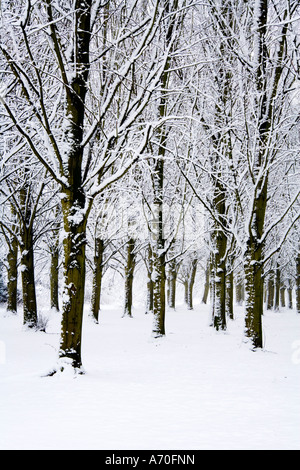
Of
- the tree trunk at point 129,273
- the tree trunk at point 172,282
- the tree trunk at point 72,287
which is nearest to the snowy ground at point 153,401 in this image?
the tree trunk at point 72,287

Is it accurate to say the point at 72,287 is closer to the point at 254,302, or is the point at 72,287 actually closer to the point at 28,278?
the point at 254,302

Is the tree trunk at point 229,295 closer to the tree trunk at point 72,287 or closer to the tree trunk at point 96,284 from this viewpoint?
the tree trunk at point 96,284

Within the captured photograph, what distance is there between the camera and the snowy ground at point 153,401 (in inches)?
122

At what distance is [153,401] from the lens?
166 inches

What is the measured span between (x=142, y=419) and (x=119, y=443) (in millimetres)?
630

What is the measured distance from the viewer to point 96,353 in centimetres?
776

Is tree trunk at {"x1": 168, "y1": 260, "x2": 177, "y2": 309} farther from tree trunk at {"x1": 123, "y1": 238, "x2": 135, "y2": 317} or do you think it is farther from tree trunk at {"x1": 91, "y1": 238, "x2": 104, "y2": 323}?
tree trunk at {"x1": 91, "y1": 238, "x2": 104, "y2": 323}

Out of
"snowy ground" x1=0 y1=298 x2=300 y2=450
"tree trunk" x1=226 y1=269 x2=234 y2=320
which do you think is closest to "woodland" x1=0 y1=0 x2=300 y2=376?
"snowy ground" x1=0 y1=298 x2=300 y2=450

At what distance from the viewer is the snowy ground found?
10.2 ft

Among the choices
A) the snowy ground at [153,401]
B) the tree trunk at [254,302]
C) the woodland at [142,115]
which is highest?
the woodland at [142,115]

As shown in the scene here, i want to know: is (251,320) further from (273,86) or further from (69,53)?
(69,53)

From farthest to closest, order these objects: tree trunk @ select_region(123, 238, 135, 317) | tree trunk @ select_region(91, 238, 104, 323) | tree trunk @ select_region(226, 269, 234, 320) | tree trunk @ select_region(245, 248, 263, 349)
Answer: tree trunk @ select_region(123, 238, 135, 317), tree trunk @ select_region(226, 269, 234, 320), tree trunk @ select_region(91, 238, 104, 323), tree trunk @ select_region(245, 248, 263, 349)

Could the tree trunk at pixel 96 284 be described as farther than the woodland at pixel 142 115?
Yes

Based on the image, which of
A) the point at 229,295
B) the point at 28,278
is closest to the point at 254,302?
the point at 28,278
